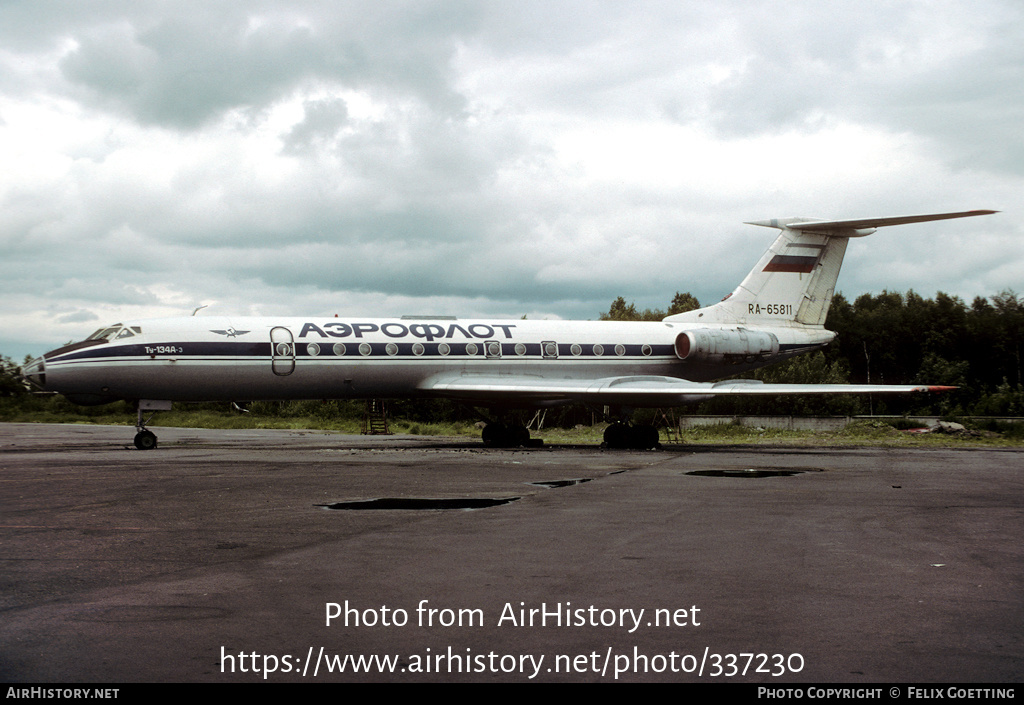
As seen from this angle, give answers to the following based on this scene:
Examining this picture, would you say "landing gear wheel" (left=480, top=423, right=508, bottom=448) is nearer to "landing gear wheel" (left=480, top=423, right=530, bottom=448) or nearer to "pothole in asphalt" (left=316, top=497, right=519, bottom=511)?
"landing gear wheel" (left=480, top=423, right=530, bottom=448)

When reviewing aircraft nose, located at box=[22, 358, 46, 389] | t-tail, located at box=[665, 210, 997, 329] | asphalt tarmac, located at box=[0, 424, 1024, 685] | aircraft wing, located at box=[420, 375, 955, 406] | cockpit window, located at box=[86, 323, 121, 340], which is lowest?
asphalt tarmac, located at box=[0, 424, 1024, 685]

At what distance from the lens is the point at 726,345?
93.3 feet

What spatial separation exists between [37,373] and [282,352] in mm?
5949

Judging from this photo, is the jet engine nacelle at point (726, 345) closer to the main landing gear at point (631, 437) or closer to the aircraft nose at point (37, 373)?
the main landing gear at point (631, 437)

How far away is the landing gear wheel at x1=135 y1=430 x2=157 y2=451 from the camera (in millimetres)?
21938

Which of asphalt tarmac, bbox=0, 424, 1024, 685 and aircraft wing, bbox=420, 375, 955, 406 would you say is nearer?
asphalt tarmac, bbox=0, 424, 1024, 685

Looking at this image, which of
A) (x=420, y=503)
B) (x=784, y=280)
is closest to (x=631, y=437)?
(x=784, y=280)

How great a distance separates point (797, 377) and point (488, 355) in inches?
1135

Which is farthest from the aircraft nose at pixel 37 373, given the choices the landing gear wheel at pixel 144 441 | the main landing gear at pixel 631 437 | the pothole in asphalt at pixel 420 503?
the main landing gear at pixel 631 437

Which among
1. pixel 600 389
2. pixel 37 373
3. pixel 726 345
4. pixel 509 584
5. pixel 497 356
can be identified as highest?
pixel 726 345

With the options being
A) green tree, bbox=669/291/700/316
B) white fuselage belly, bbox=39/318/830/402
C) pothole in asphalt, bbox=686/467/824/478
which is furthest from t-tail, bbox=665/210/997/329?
green tree, bbox=669/291/700/316

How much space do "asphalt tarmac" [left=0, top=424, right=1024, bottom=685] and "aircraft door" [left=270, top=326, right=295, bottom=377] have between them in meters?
10.4

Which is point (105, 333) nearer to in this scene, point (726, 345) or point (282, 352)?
point (282, 352)
